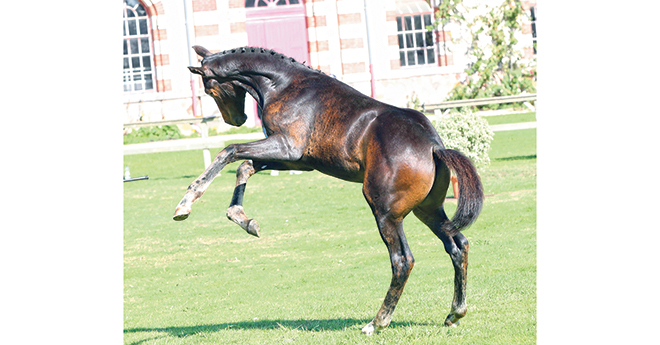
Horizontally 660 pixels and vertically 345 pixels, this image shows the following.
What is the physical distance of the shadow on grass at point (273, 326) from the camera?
6.38m

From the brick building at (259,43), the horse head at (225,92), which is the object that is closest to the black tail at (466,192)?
the horse head at (225,92)

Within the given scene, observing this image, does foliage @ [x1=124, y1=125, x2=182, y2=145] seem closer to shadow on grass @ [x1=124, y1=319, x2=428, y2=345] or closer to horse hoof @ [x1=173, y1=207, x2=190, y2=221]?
shadow on grass @ [x1=124, y1=319, x2=428, y2=345]

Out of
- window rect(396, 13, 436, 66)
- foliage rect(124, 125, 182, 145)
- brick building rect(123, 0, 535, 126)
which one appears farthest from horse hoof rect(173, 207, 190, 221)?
window rect(396, 13, 436, 66)

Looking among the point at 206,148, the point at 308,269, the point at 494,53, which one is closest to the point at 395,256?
the point at 308,269

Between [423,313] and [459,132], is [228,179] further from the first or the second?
[423,313]

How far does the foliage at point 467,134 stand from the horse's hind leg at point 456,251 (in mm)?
7987

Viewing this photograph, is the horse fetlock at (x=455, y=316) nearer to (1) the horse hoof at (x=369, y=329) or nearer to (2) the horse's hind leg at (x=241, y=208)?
(1) the horse hoof at (x=369, y=329)

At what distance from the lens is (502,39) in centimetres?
2427

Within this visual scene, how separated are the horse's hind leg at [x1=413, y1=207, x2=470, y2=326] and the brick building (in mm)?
16600

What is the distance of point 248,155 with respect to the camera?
5.70 meters

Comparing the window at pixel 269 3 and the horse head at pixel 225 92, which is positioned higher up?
the window at pixel 269 3

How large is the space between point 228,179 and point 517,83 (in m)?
11.1

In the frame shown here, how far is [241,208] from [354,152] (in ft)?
3.20

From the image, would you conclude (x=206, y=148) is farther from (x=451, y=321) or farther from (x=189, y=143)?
(x=451, y=321)
